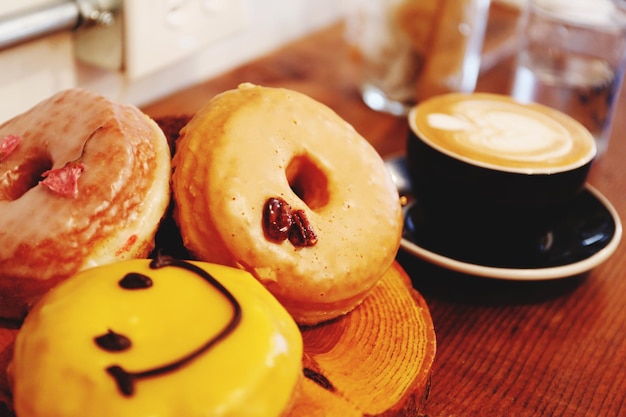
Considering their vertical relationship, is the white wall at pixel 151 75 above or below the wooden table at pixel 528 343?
above

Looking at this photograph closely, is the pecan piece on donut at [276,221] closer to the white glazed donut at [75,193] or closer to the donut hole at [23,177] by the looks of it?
the white glazed donut at [75,193]

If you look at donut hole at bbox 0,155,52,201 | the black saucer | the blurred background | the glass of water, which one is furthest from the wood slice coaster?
the glass of water

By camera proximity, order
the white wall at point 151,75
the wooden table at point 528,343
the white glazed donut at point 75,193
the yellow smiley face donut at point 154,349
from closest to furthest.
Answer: the yellow smiley face donut at point 154,349
the white glazed donut at point 75,193
the wooden table at point 528,343
the white wall at point 151,75

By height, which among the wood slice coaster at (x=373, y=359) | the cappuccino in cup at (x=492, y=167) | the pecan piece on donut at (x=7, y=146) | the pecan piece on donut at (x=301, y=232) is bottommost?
the wood slice coaster at (x=373, y=359)

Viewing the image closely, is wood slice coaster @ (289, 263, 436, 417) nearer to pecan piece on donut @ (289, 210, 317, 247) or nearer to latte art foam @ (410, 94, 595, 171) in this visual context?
pecan piece on donut @ (289, 210, 317, 247)

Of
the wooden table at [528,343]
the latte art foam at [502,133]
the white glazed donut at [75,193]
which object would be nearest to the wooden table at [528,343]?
the wooden table at [528,343]

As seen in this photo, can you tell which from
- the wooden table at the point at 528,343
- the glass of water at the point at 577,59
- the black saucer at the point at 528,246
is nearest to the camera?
the wooden table at the point at 528,343

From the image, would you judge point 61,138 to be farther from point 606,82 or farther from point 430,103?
point 606,82

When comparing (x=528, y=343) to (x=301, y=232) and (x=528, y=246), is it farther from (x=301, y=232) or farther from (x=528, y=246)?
(x=301, y=232)
